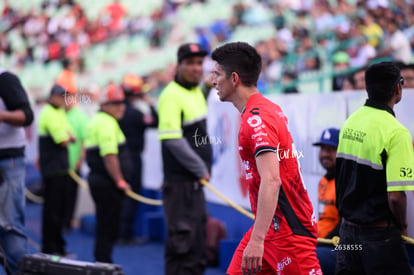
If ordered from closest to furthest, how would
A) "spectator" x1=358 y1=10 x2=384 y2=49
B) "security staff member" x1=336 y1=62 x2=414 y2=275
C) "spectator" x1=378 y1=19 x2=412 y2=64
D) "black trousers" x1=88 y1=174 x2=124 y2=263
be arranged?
"security staff member" x1=336 y1=62 x2=414 y2=275
"black trousers" x1=88 y1=174 x2=124 y2=263
"spectator" x1=378 y1=19 x2=412 y2=64
"spectator" x1=358 y1=10 x2=384 y2=49

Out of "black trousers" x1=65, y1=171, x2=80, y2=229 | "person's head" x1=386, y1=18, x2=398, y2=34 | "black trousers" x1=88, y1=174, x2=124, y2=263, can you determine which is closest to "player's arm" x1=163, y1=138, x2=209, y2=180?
"black trousers" x1=88, y1=174, x2=124, y2=263

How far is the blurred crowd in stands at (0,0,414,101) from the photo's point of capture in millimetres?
12125

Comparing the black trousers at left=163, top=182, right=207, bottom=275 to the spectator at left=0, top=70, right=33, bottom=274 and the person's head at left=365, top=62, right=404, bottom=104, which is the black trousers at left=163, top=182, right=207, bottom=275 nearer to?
the spectator at left=0, top=70, right=33, bottom=274

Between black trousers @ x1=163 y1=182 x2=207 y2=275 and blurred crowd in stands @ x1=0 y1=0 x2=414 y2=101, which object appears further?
blurred crowd in stands @ x1=0 y1=0 x2=414 y2=101

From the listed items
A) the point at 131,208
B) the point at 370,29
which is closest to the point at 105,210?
the point at 131,208

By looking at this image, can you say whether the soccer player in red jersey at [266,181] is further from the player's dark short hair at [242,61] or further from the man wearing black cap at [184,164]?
the man wearing black cap at [184,164]

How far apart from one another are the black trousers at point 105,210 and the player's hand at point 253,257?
4.36m

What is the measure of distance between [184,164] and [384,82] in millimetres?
2379

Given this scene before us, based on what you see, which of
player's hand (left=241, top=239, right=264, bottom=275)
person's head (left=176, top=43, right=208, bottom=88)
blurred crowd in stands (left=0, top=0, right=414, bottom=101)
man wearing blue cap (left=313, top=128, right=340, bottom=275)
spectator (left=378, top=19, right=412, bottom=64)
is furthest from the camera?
blurred crowd in stands (left=0, top=0, right=414, bottom=101)

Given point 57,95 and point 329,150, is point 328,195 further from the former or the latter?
point 57,95

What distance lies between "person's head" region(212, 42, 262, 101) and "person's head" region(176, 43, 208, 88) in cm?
240

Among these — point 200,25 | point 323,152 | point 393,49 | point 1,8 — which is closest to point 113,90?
point 323,152

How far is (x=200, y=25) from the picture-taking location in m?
18.5

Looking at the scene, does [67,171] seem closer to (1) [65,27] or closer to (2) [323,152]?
(2) [323,152]
